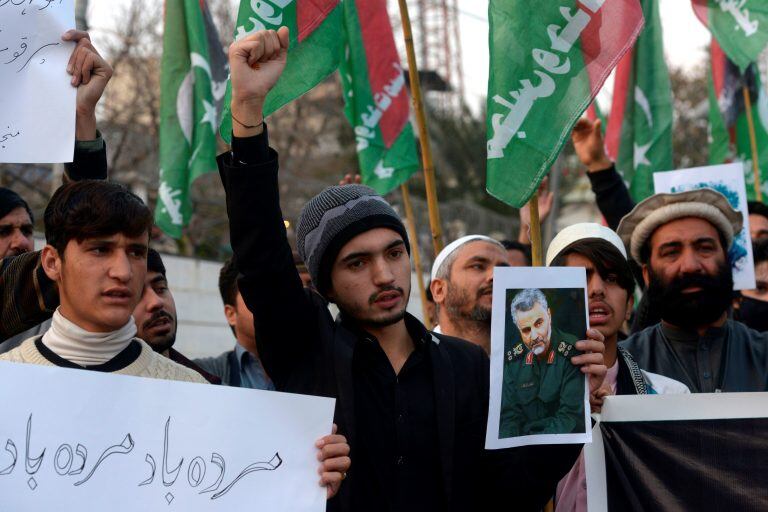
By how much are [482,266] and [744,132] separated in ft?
12.5

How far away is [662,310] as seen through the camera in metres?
Answer: 4.09

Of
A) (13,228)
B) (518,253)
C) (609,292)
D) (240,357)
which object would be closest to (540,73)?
(609,292)

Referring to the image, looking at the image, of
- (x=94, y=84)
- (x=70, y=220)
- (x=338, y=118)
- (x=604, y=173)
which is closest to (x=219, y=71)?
(x=604, y=173)

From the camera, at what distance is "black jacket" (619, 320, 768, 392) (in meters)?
3.88

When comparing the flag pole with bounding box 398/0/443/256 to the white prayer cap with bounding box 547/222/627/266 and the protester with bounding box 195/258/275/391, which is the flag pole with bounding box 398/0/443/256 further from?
the protester with bounding box 195/258/275/391

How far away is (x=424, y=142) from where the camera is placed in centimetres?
421

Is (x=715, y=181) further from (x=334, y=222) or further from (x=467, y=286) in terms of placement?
(x=334, y=222)

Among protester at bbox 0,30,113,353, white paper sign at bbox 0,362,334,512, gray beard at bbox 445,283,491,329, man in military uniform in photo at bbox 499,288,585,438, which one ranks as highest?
protester at bbox 0,30,113,353

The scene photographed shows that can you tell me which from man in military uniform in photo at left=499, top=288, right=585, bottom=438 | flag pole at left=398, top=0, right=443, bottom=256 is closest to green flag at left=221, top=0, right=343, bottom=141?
flag pole at left=398, top=0, right=443, bottom=256

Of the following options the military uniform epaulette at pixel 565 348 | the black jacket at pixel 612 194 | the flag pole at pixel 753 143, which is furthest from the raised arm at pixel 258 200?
the flag pole at pixel 753 143

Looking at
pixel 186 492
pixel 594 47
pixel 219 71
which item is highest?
pixel 219 71

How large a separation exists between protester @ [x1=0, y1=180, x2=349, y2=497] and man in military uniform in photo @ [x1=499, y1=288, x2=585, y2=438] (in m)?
0.47

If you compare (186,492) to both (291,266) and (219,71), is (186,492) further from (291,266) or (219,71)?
(219,71)

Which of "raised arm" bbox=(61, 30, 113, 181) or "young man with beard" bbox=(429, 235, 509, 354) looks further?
"young man with beard" bbox=(429, 235, 509, 354)
